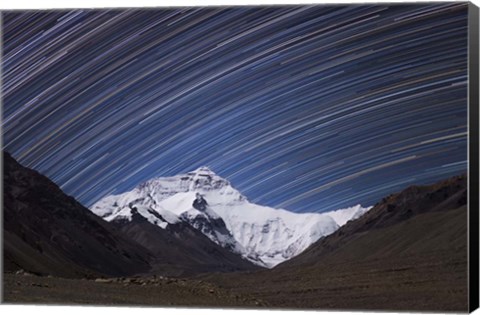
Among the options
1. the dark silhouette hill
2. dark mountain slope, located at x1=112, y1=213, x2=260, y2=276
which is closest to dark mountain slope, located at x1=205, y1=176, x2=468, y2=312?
dark mountain slope, located at x1=112, y1=213, x2=260, y2=276

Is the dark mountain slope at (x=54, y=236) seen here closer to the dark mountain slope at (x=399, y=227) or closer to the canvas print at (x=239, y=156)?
the canvas print at (x=239, y=156)

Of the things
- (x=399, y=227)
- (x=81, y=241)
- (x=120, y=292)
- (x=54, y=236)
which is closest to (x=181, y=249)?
(x=120, y=292)

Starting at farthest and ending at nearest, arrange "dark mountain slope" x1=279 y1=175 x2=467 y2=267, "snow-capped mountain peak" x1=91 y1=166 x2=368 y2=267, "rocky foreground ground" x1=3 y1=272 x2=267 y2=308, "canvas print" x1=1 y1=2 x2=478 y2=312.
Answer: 1. "rocky foreground ground" x1=3 y1=272 x2=267 y2=308
2. "snow-capped mountain peak" x1=91 y1=166 x2=368 y2=267
3. "canvas print" x1=1 y1=2 x2=478 y2=312
4. "dark mountain slope" x1=279 y1=175 x2=467 y2=267

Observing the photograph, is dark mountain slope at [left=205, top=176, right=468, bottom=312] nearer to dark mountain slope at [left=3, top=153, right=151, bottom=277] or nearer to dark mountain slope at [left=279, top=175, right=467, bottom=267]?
dark mountain slope at [left=279, top=175, right=467, bottom=267]

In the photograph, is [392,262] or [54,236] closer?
[392,262]

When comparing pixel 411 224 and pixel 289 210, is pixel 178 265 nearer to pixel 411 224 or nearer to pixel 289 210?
pixel 289 210

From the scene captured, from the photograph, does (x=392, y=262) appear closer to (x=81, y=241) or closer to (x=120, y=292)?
(x=120, y=292)
